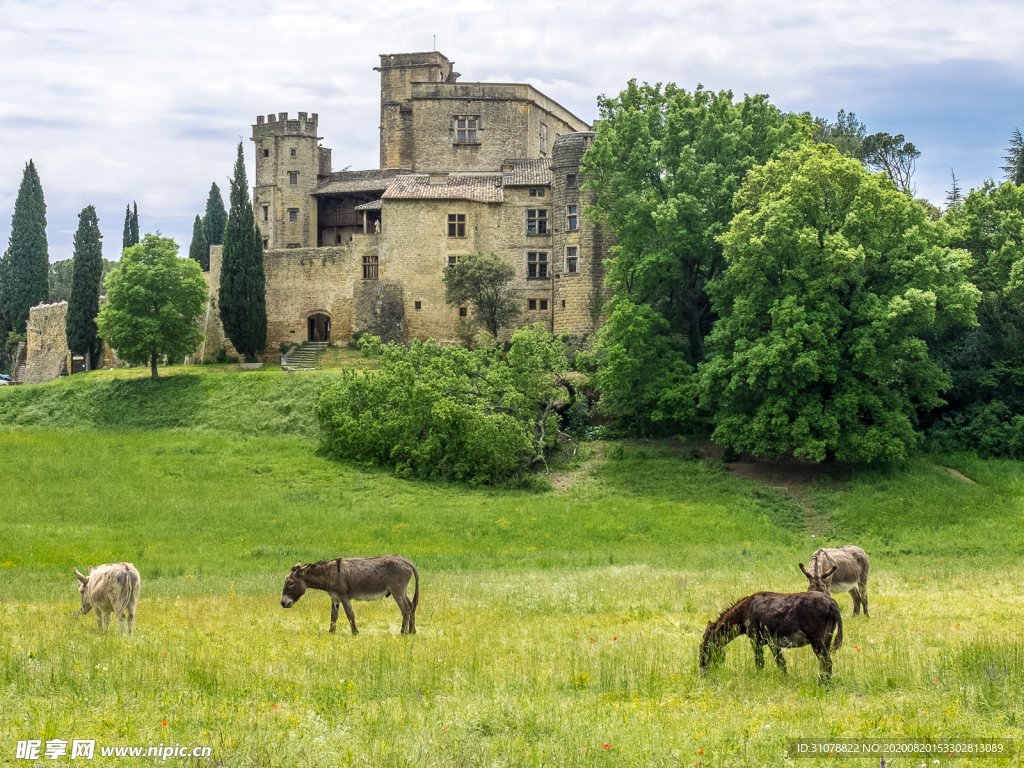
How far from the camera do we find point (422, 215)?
197ft

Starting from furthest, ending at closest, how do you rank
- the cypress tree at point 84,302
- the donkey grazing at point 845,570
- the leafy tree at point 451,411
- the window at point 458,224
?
the cypress tree at point 84,302 < the window at point 458,224 < the leafy tree at point 451,411 < the donkey grazing at point 845,570

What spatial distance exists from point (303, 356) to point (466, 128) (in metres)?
20.4

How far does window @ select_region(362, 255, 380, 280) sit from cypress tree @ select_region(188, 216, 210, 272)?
88.4 feet

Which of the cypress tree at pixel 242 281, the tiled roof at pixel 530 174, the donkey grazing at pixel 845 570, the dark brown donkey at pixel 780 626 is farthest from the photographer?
the tiled roof at pixel 530 174

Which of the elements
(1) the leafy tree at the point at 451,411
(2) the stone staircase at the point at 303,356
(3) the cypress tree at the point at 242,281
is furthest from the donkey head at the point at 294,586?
(3) the cypress tree at the point at 242,281

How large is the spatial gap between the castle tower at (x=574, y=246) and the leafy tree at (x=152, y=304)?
18.7 meters

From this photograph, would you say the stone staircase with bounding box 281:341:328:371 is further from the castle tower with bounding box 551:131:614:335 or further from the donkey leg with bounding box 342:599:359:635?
the donkey leg with bounding box 342:599:359:635

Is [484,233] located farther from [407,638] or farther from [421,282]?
[407,638]

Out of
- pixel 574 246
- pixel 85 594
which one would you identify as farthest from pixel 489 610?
pixel 574 246

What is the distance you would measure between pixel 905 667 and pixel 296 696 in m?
6.84

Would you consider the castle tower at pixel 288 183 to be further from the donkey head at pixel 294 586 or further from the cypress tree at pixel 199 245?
the donkey head at pixel 294 586

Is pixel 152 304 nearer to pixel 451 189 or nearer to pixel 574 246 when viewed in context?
pixel 451 189

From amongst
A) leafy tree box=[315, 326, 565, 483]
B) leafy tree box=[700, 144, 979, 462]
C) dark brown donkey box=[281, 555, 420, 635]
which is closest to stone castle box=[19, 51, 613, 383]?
leafy tree box=[315, 326, 565, 483]

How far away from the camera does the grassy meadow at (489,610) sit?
9922 mm
